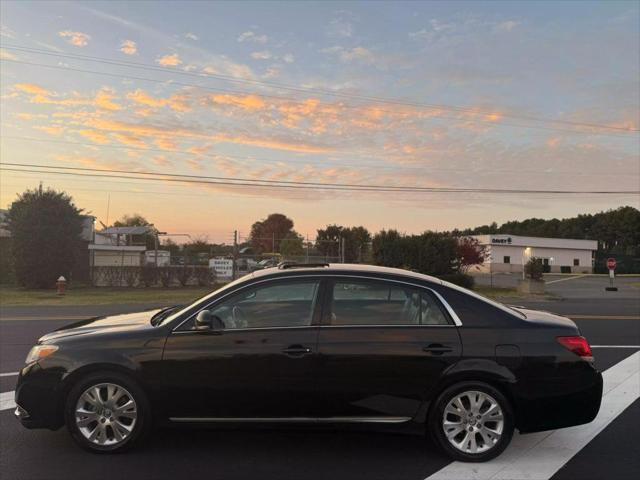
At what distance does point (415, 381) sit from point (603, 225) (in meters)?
117

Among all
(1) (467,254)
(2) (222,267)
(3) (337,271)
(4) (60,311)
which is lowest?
(4) (60,311)

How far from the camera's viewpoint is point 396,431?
4.25m

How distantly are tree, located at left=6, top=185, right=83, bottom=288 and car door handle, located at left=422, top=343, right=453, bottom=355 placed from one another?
26.9 m

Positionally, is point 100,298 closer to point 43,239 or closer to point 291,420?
point 43,239

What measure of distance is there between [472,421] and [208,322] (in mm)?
2306

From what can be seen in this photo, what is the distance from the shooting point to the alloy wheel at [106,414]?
4.28 metres

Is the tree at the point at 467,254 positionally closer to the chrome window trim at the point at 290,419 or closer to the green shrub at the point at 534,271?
the green shrub at the point at 534,271

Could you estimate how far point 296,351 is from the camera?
427 centimetres

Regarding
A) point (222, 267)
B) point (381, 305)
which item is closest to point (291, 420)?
point (381, 305)

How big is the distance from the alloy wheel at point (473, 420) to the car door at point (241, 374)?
113 cm

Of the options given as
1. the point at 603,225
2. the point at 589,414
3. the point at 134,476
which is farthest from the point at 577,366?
the point at 603,225

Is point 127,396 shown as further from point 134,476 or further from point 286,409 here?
point 286,409

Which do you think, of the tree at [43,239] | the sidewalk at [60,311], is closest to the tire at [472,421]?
the sidewalk at [60,311]

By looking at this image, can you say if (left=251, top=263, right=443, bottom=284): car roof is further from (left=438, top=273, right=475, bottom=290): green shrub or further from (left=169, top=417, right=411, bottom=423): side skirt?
(left=438, top=273, right=475, bottom=290): green shrub
